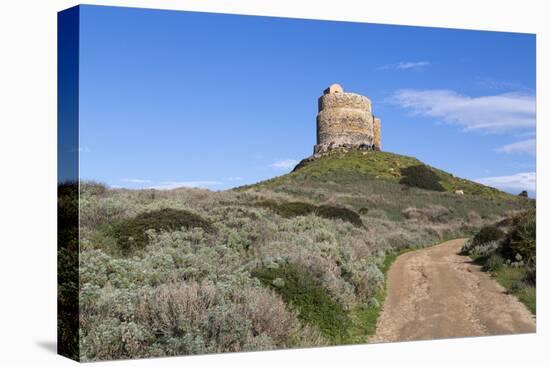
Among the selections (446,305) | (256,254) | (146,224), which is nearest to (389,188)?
(446,305)

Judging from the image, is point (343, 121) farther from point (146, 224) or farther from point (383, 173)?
point (146, 224)

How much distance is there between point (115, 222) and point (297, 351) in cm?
429

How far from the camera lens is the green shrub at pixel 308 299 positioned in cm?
1555

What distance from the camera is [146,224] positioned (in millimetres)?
16062

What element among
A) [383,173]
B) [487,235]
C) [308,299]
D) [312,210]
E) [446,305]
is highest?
[383,173]

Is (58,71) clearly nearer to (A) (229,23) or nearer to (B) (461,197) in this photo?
(A) (229,23)

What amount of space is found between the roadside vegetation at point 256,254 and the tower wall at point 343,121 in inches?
23.3

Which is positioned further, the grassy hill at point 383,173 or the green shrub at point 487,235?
the green shrub at point 487,235

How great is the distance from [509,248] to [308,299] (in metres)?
6.25

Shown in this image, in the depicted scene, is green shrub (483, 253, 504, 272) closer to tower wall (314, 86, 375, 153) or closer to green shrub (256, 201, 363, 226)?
green shrub (256, 201, 363, 226)

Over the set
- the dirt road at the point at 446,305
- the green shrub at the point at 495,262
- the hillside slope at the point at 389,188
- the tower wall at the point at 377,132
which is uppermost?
the tower wall at the point at 377,132

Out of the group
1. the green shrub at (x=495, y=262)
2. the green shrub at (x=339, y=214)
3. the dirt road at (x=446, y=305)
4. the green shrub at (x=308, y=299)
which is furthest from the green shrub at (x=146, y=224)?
the green shrub at (x=495, y=262)

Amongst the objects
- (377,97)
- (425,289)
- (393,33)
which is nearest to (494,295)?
(425,289)

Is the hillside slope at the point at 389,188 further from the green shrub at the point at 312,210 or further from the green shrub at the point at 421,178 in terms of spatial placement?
the green shrub at the point at 312,210
